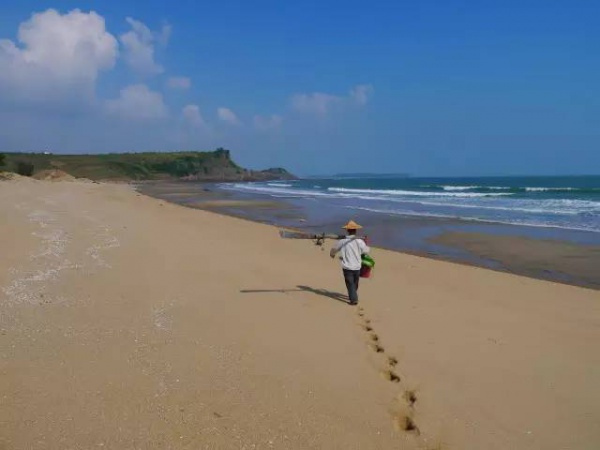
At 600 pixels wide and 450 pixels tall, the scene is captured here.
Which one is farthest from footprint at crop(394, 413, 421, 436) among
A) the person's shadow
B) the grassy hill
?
the grassy hill

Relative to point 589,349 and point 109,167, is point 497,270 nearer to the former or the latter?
point 589,349

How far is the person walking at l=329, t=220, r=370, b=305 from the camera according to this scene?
8.64 meters

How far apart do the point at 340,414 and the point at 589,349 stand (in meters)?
4.02

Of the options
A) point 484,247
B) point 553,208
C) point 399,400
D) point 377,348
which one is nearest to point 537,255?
point 484,247

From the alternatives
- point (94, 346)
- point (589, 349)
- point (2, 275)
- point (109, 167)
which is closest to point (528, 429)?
point (589, 349)

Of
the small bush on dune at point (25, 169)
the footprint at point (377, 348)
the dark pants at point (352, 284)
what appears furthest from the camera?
the small bush on dune at point (25, 169)

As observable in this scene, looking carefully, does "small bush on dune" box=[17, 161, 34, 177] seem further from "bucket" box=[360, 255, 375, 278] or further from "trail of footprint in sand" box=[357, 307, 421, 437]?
"trail of footprint in sand" box=[357, 307, 421, 437]

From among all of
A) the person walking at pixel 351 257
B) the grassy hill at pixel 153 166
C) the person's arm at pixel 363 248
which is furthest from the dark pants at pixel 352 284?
the grassy hill at pixel 153 166

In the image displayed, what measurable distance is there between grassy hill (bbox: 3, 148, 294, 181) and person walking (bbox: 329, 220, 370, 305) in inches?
4251

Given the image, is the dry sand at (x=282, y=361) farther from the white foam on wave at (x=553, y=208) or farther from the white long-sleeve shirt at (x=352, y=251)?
the white foam on wave at (x=553, y=208)

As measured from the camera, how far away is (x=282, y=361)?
571 cm

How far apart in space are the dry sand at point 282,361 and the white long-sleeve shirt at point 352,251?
2.29ft

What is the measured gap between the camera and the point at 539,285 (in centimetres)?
1085

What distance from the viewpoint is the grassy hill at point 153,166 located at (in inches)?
4670
